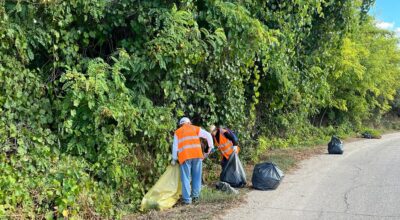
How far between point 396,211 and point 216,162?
4779mm

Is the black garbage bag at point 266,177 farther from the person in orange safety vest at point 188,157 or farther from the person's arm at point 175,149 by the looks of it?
the person's arm at point 175,149

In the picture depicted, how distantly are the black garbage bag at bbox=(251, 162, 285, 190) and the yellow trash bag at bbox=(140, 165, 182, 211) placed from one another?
197cm

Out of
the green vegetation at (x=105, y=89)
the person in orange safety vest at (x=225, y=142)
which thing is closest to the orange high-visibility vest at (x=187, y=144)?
the green vegetation at (x=105, y=89)

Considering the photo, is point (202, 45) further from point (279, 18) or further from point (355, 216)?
point (279, 18)

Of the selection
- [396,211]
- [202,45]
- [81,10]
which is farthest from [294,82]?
[81,10]

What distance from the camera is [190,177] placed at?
795cm

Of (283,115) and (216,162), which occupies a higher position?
(283,115)

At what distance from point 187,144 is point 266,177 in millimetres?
2092

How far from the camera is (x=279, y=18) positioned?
12.2m

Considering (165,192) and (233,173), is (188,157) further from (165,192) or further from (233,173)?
(233,173)

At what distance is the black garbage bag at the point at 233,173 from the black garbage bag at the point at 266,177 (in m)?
0.29

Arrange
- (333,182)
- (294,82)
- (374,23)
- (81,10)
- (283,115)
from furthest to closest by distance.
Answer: (374,23) → (283,115) → (294,82) → (333,182) → (81,10)

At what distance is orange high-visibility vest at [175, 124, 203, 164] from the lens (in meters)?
7.68

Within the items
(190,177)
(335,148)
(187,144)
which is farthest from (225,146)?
(335,148)
